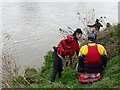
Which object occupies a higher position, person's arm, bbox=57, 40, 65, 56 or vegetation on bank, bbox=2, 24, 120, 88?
person's arm, bbox=57, 40, 65, 56

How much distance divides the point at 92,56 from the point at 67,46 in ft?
3.81

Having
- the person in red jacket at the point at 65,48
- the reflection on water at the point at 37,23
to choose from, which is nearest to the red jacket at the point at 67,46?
the person in red jacket at the point at 65,48

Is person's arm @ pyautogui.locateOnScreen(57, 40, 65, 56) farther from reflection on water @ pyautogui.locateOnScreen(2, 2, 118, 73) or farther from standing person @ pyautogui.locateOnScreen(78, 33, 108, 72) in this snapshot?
reflection on water @ pyautogui.locateOnScreen(2, 2, 118, 73)

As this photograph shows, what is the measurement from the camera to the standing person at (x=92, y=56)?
688 cm

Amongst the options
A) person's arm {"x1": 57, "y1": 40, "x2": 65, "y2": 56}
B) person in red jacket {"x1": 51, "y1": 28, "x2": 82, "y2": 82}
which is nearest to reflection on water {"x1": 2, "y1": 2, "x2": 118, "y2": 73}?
person in red jacket {"x1": 51, "y1": 28, "x2": 82, "y2": 82}

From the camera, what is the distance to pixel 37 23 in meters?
20.4

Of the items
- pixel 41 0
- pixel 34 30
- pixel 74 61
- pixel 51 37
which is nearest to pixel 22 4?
pixel 41 0

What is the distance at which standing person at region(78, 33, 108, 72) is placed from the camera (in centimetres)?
688

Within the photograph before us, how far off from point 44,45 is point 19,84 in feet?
27.6

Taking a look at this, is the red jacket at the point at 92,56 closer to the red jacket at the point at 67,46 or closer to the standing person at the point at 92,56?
the standing person at the point at 92,56

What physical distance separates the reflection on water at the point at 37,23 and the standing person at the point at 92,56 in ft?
19.4

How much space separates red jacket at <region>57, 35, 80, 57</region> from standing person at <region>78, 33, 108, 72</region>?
3.10ft

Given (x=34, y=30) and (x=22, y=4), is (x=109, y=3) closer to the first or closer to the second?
(x=22, y=4)

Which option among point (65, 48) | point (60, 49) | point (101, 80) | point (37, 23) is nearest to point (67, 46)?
point (65, 48)
